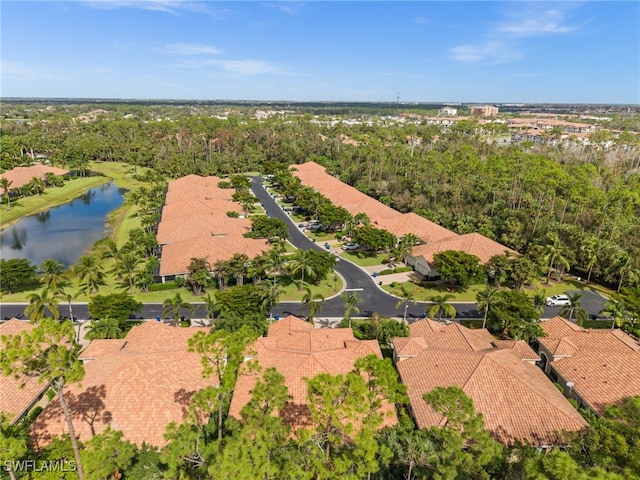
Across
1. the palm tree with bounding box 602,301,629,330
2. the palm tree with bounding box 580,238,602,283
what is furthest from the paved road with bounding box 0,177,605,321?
the palm tree with bounding box 602,301,629,330

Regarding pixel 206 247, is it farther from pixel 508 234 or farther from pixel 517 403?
pixel 508 234

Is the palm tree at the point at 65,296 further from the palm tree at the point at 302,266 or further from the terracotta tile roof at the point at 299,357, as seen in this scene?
the palm tree at the point at 302,266

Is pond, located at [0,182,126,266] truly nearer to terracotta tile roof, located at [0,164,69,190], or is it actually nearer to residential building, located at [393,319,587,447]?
terracotta tile roof, located at [0,164,69,190]

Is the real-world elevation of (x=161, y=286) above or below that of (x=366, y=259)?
above

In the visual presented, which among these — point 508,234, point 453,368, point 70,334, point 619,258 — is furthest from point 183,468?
point 508,234

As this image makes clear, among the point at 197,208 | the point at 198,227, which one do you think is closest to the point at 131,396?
the point at 198,227

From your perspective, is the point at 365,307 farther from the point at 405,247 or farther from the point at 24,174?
the point at 24,174

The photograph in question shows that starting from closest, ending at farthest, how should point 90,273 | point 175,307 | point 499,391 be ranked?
1. point 499,391
2. point 175,307
3. point 90,273
